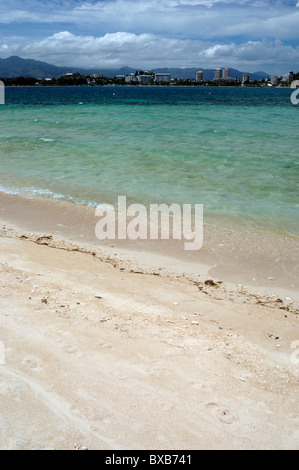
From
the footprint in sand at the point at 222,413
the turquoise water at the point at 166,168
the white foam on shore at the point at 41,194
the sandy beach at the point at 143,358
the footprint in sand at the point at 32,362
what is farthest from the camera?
the turquoise water at the point at 166,168

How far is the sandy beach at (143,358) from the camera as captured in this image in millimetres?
2910

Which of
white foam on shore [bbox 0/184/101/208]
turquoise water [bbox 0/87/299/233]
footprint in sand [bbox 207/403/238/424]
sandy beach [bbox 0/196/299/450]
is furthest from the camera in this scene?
turquoise water [bbox 0/87/299/233]

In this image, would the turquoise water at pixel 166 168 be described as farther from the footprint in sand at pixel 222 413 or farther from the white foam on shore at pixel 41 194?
the footprint in sand at pixel 222 413

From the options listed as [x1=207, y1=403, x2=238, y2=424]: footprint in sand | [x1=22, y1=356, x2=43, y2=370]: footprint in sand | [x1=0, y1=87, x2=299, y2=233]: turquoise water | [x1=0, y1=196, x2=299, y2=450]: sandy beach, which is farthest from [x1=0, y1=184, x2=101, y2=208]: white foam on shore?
[x1=207, y1=403, x2=238, y2=424]: footprint in sand

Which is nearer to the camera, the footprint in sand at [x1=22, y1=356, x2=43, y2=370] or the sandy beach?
the sandy beach

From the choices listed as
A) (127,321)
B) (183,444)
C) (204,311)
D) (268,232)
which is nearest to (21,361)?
(127,321)

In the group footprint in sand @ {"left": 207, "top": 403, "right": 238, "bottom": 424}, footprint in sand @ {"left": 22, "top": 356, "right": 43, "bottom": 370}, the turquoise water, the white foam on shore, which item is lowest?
footprint in sand @ {"left": 207, "top": 403, "right": 238, "bottom": 424}

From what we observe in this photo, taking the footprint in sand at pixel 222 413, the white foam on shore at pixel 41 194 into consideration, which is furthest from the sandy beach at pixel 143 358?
the white foam on shore at pixel 41 194

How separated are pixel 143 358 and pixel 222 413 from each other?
2.97ft

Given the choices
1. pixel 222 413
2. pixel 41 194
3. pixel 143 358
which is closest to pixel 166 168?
pixel 41 194

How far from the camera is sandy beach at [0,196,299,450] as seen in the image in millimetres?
2910

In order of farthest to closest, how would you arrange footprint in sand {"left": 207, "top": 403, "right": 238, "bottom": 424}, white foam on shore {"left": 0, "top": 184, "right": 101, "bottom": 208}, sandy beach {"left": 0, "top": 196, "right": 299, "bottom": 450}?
white foam on shore {"left": 0, "top": 184, "right": 101, "bottom": 208} < footprint in sand {"left": 207, "top": 403, "right": 238, "bottom": 424} < sandy beach {"left": 0, "top": 196, "right": 299, "bottom": 450}

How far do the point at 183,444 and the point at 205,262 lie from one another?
4.02m

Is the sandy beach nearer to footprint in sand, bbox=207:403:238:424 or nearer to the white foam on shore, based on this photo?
footprint in sand, bbox=207:403:238:424
